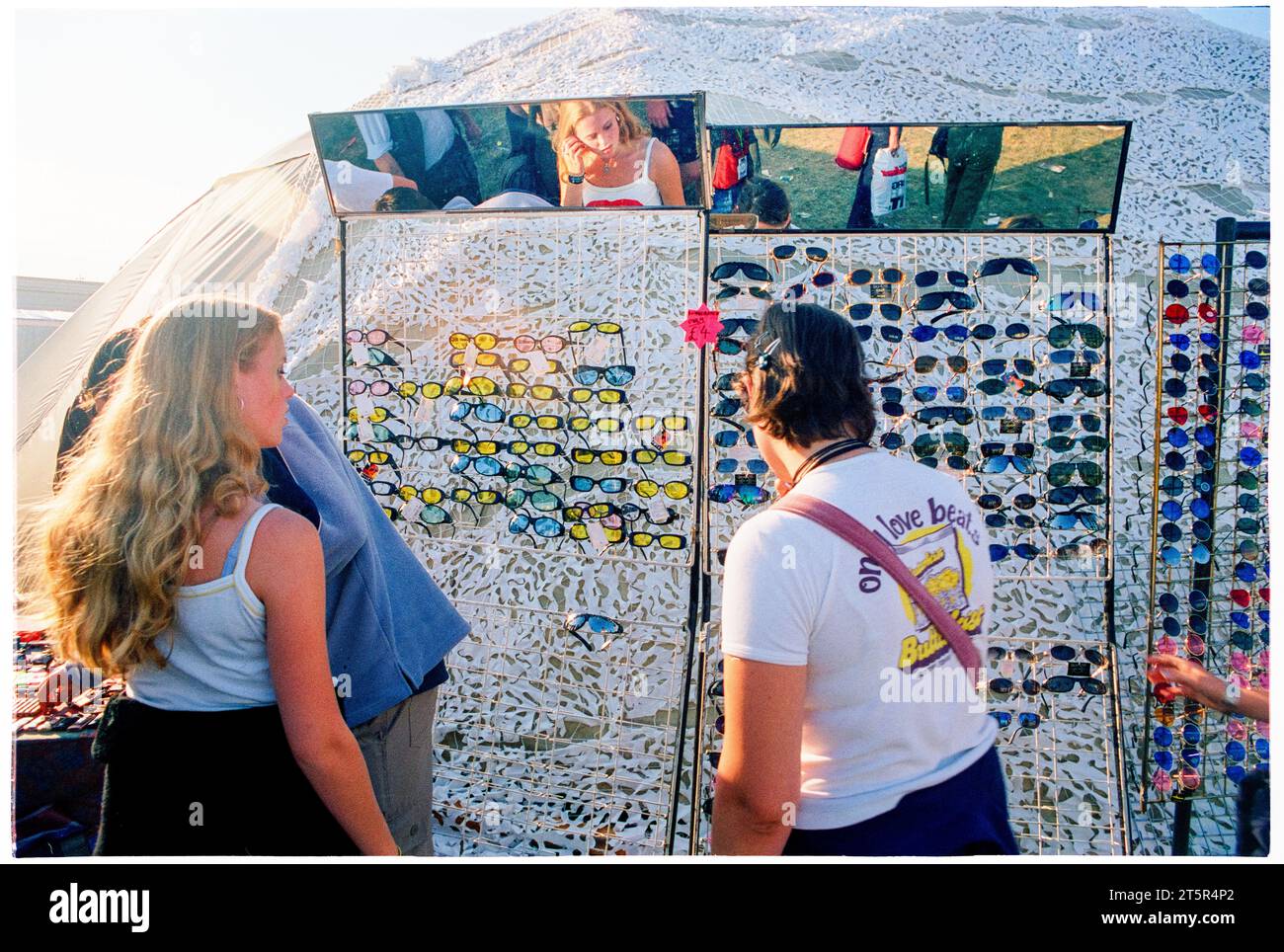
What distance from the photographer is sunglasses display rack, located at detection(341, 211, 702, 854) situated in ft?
8.73

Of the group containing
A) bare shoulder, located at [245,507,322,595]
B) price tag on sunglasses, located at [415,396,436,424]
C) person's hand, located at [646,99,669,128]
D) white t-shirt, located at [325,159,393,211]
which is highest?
person's hand, located at [646,99,669,128]

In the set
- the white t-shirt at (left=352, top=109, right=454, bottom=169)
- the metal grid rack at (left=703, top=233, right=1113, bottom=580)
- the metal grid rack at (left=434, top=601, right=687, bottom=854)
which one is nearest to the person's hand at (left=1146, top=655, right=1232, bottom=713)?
the metal grid rack at (left=703, top=233, right=1113, bottom=580)

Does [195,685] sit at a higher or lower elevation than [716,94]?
lower

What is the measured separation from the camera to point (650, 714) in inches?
118

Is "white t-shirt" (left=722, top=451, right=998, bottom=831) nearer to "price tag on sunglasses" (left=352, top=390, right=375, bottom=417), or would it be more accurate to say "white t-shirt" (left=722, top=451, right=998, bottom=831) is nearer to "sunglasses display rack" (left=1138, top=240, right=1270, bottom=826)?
Result: "sunglasses display rack" (left=1138, top=240, right=1270, bottom=826)

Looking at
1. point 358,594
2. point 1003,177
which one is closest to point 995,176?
point 1003,177

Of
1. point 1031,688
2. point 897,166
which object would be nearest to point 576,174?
point 897,166

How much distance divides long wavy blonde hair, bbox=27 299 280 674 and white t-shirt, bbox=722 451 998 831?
90cm

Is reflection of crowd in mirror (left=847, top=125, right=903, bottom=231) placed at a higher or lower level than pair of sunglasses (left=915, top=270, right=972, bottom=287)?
higher

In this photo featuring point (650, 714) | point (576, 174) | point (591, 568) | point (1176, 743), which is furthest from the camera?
point (591, 568)

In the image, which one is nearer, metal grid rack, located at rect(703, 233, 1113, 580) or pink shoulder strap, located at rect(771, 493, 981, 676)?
pink shoulder strap, located at rect(771, 493, 981, 676)

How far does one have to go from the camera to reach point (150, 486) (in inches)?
59.4
